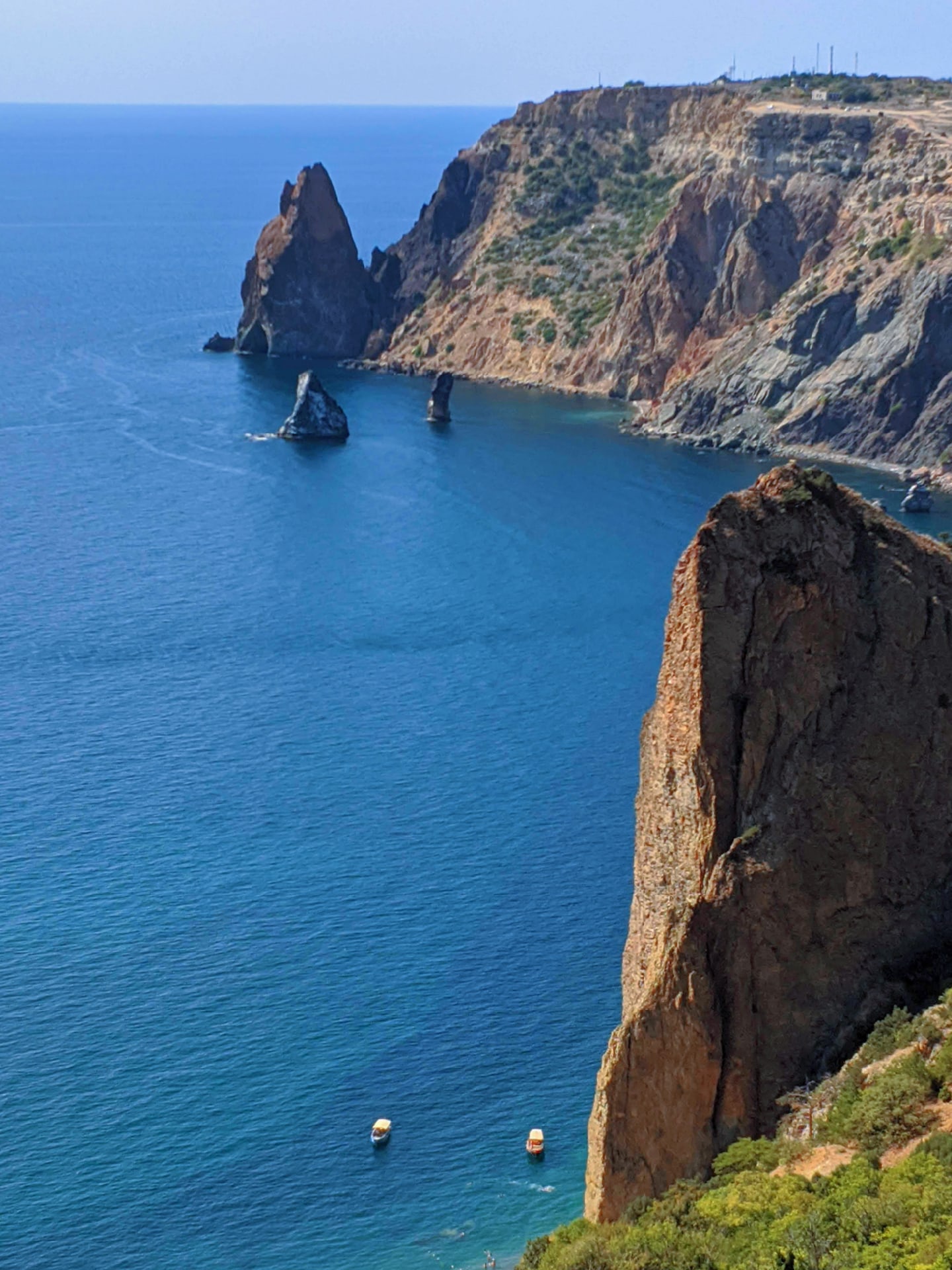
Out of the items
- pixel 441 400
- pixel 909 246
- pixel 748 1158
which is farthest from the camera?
pixel 441 400

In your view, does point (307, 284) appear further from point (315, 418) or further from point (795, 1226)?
point (795, 1226)

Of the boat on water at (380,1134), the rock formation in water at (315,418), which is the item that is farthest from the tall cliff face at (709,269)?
the boat on water at (380,1134)

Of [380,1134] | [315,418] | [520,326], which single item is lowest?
[380,1134]

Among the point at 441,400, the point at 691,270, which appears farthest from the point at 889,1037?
the point at 691,270

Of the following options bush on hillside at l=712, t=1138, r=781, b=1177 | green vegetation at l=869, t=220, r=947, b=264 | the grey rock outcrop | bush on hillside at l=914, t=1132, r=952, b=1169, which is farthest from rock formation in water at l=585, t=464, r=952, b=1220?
green vegetation at l=869, t=220, r=947, b=264

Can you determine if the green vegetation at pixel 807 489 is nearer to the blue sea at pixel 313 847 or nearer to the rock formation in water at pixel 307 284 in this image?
the blue sea at pixel 313 847

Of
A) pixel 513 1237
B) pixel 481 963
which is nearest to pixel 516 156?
pixel 481 963
